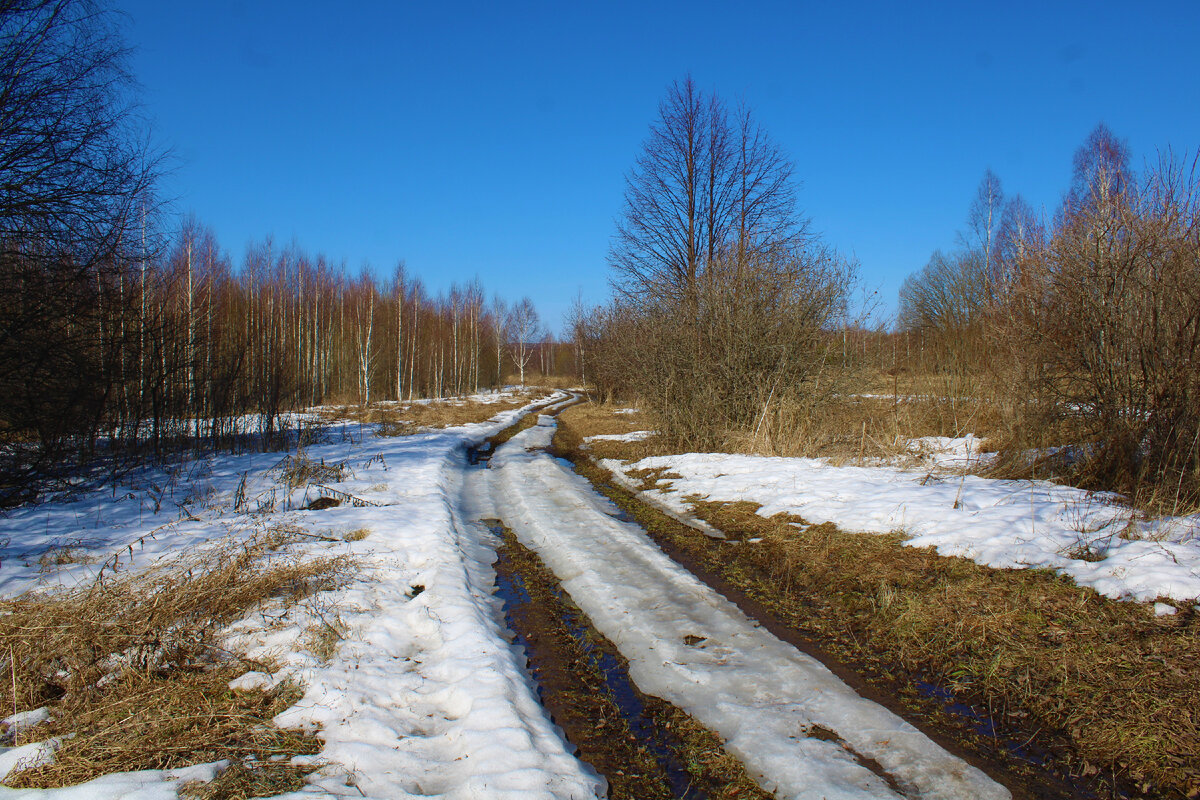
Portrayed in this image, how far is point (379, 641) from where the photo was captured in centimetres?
428

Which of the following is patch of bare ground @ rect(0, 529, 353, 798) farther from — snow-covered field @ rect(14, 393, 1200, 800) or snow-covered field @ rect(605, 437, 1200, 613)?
snow-covered field @ rect(605, 437, 1200, 613)

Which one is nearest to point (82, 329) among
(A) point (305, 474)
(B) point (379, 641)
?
(A) point (305, 474)

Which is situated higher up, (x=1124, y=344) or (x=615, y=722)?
(x=1124, y=344)

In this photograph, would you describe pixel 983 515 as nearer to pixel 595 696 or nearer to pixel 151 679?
pixel 595 696

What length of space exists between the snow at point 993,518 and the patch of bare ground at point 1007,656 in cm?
22

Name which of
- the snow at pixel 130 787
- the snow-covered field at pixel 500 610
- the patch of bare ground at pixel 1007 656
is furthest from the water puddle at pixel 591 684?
the snow at pixel 130 787

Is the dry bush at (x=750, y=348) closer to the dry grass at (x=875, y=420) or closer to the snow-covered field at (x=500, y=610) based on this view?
the dry grass at (x=875, y=420)

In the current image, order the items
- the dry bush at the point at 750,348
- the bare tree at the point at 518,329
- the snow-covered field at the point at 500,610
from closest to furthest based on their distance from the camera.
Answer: the snow-covered field at the point at 500,610
the dry bush at the point at 750,348
the bare tree at the point at 518,329

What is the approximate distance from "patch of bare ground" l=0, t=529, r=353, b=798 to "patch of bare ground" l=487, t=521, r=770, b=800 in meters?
1.42

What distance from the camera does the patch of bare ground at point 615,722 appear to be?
287cm

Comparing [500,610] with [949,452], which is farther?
[949,452]

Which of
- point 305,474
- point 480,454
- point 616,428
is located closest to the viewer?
point 305,474

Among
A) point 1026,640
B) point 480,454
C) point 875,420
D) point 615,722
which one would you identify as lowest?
point 615,722

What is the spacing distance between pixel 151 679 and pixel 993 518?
6.86m
